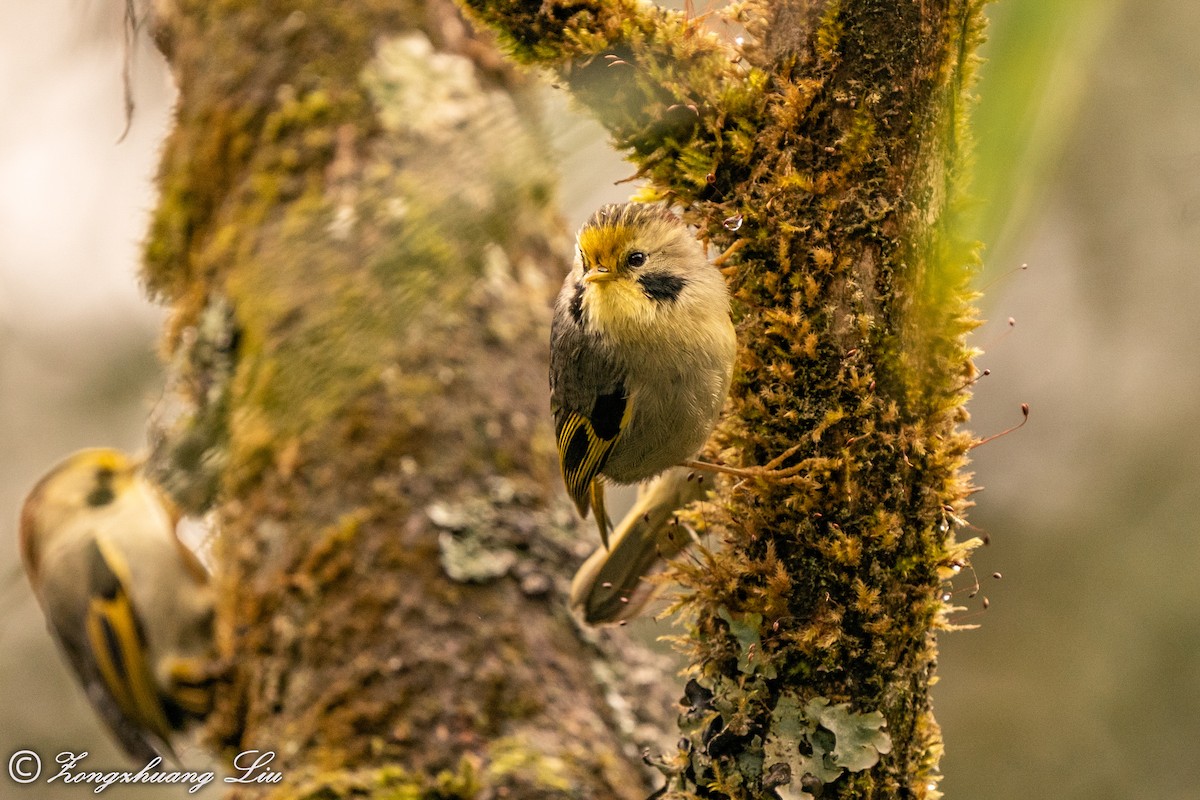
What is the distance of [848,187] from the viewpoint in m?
2.26

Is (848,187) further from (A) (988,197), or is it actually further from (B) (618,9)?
(A) (988,197)

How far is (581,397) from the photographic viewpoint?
309 cm

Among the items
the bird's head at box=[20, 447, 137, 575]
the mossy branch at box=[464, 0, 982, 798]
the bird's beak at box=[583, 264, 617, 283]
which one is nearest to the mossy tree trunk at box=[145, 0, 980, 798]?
the mossy branch at box=[464, 0, 982, 798]

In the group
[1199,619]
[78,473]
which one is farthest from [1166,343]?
[78,473]

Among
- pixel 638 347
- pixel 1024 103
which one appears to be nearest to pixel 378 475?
pixel 638 347

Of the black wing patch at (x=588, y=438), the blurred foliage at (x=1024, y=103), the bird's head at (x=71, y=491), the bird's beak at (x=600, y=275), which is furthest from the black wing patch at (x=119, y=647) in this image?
the blurred foliage at (x=1024, y=103)

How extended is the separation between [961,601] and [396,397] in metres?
5.49

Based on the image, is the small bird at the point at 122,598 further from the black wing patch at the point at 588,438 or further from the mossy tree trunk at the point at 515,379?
the black wing patch at the point at 588,438

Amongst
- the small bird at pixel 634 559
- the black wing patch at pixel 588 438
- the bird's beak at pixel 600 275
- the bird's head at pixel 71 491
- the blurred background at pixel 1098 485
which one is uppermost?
the bird's beak at pixel 600 275

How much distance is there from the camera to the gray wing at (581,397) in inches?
118

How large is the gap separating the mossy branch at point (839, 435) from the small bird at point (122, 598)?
2697 millimetres

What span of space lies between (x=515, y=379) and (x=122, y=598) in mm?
2360

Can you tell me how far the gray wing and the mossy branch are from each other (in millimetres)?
663

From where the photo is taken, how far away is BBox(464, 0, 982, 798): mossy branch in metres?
2.17
